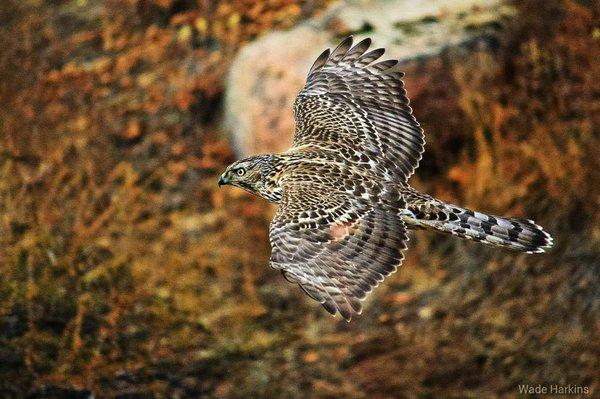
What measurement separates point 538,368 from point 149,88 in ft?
19.0

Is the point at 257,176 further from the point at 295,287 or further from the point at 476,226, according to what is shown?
the point at 295,287

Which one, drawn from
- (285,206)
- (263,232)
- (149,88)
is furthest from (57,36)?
(285,206)

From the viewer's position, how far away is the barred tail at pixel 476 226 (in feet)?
31.9

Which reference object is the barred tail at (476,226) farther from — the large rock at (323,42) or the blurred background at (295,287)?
the large rock at (323,42)

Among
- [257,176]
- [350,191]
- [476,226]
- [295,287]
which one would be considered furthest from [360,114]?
[295,287]

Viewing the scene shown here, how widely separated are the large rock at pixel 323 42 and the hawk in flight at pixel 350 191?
97.8 inches

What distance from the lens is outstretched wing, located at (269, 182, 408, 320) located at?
883cm

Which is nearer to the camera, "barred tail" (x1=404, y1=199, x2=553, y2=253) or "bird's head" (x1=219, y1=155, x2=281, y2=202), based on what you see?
"barred tail" (x1=404, y1=199, x2=553, y2=253)

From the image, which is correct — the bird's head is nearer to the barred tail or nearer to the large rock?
the barred tail

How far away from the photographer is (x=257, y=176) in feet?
33.4

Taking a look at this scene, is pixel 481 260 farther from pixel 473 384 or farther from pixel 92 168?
pixel 92 168

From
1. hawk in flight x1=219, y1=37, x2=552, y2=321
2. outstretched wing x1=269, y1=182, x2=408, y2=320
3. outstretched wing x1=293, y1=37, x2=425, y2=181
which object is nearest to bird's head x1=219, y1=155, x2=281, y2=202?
hawk in flight x1=219, y1=37, x2=552, y2=321

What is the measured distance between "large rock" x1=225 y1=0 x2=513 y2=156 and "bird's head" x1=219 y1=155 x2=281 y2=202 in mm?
3440

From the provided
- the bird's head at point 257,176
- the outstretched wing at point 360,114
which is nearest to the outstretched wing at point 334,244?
the bird's head at point 257,176
